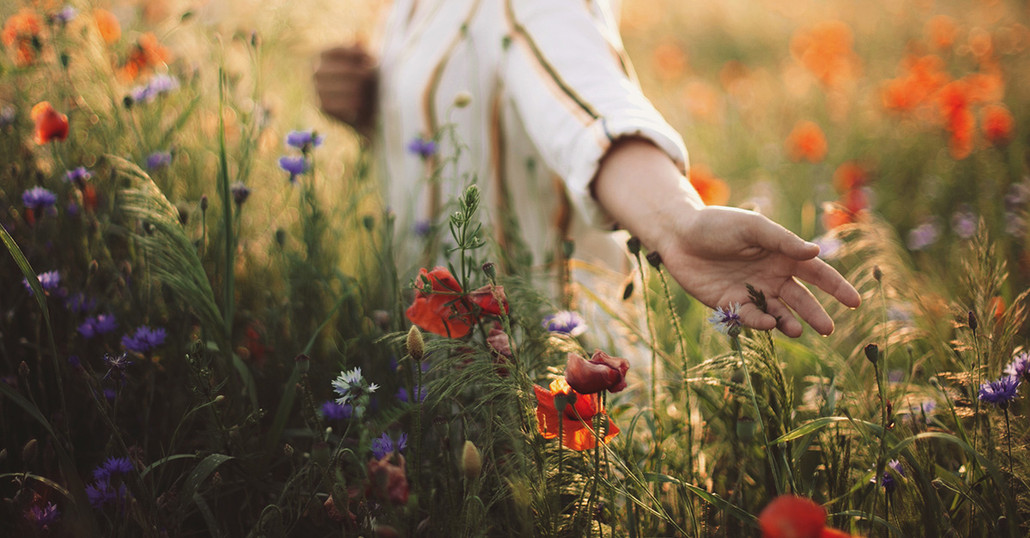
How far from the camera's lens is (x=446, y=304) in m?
0.76

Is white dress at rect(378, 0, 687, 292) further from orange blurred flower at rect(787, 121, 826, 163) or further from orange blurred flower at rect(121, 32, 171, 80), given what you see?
orange blurred flower at rect(787, 121, 826, 163)

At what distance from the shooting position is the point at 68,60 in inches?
47.0

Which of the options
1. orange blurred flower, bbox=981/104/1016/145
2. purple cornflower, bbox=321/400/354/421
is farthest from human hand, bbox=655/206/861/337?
orange blurred flower, bbox=981/104/1016/145

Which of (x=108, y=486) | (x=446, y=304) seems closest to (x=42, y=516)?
(x=108, y=486)

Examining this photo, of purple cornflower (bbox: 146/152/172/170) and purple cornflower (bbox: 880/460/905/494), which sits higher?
purple cornflower (bbox: 146/152/172/170)

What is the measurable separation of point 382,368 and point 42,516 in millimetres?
438

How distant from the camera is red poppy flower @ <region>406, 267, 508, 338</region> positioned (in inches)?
29.2

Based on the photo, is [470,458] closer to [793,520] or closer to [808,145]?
[793,520]

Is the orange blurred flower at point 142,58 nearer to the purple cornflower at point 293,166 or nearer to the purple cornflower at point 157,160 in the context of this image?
the purple cornflower at point 157,160

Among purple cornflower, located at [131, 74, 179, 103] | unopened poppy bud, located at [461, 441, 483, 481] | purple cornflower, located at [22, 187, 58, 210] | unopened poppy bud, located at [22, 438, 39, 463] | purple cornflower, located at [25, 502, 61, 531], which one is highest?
purple cornflower, located at [131, 74, 179, 103]

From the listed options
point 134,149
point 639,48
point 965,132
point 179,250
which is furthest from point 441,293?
point 639,48

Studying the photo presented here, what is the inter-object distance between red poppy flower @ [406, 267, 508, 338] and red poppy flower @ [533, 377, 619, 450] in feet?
0.37

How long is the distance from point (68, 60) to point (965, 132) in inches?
97.2

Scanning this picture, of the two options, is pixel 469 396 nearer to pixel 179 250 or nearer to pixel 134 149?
pixel 179 250
